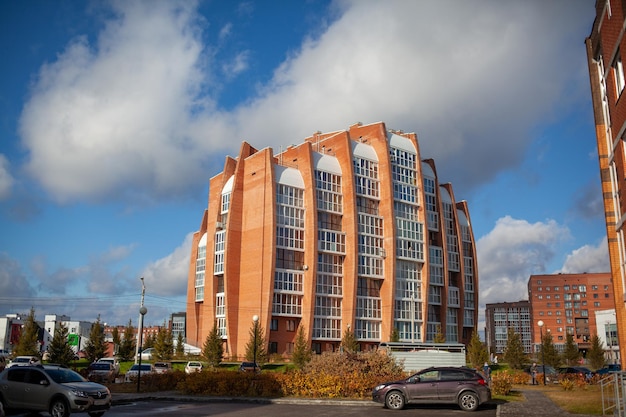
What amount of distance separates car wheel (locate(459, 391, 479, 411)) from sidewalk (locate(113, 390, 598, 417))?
31.1 inches

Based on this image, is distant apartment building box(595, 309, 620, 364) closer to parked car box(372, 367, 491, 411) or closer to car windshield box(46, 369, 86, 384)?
parked car box(372, 367, 491, 411)

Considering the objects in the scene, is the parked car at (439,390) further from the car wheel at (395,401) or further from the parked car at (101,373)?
the parked car at (101,373)

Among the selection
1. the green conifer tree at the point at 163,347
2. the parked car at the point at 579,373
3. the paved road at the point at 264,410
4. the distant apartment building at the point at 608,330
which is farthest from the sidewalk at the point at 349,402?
the distant apartment building at the point at 608,330

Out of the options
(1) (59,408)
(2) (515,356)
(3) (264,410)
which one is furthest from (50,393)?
(2) (515,356)

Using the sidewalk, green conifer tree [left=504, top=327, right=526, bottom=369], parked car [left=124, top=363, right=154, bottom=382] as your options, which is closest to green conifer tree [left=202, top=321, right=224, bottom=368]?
parked car [left=124, top=363, right=154, bottom=382]

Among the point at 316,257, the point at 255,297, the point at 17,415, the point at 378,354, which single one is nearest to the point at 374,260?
the point at 316,257

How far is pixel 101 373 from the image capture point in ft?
107

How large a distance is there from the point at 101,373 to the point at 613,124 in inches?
1113

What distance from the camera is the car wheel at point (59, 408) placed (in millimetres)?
15953

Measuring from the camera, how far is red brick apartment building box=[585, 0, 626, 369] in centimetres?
1873

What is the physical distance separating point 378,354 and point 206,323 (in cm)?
4601

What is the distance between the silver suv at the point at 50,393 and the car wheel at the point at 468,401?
442 inches

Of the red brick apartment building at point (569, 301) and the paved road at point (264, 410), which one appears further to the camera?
the red brick apartment building at point (569, 301)

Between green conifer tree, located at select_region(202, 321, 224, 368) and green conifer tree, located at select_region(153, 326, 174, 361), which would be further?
green conifer tree, located at select_region(153, 326, 174, 361)
